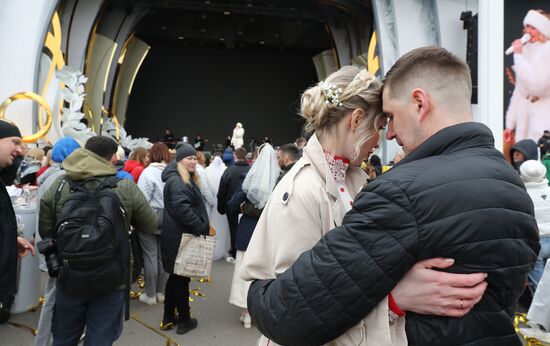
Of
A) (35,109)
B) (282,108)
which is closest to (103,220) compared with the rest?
(35,109)

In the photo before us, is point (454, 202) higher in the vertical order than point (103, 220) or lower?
higher

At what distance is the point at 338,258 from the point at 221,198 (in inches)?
205

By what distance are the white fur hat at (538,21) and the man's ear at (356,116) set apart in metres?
15.5

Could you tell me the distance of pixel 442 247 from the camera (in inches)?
39.2

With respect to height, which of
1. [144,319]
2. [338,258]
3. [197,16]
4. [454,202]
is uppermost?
[197,16]

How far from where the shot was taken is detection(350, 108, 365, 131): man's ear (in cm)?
144

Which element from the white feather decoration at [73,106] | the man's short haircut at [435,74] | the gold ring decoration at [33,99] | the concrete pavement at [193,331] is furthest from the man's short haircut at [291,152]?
the white feather decoration at [73,106]

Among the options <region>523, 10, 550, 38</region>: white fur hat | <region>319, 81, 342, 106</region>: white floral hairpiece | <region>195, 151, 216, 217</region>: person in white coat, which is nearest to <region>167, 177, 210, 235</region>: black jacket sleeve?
<region>195, 151, 216, 217</region>: person in white coat

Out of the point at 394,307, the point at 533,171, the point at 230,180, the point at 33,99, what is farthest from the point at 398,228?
the point at 33,99

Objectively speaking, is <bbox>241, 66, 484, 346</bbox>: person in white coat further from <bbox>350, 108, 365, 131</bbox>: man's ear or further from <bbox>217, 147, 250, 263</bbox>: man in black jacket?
<bbox>217, 147, 250, 263</bbox>: man in black jacket

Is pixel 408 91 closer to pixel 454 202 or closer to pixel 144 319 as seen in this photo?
pixel 454 202

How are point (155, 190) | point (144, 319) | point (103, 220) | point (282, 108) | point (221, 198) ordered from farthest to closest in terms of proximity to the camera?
point (282, 108) < point (221, 198) < point (155, 190) < point (144, 319) < point (103, 220)

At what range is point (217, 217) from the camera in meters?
7.07

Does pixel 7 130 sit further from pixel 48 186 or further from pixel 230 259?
pixel 230 259
